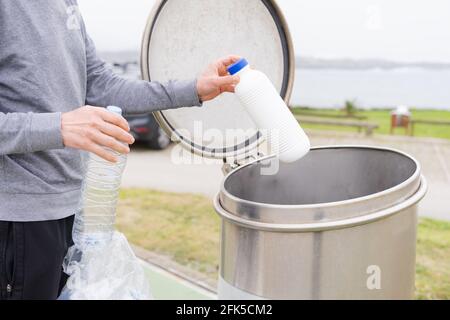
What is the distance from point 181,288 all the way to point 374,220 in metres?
2.07

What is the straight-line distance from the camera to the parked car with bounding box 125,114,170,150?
8.30 m

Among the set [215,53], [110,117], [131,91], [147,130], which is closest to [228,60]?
[215,53]

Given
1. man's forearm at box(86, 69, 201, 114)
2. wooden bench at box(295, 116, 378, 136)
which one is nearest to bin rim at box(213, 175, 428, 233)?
man's forearm at box(86, 69, 201, 114)

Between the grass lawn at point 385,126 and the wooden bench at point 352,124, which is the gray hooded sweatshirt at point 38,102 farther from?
the grass lawn at point 385,126

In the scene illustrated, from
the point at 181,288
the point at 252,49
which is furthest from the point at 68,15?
the point at 181,288

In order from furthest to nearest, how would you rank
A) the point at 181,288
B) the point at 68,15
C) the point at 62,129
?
the point at 181,288, the point at 68,15, the point at 62,129

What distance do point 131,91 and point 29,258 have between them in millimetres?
622

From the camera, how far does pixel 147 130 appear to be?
834cm

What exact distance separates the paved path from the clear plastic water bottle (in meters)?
3.76

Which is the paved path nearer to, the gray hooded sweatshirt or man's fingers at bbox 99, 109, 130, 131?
the gray hooded sweatshirt

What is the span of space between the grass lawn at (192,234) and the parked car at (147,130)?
9.73 ft

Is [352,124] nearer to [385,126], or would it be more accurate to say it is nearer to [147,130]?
[385,126]
